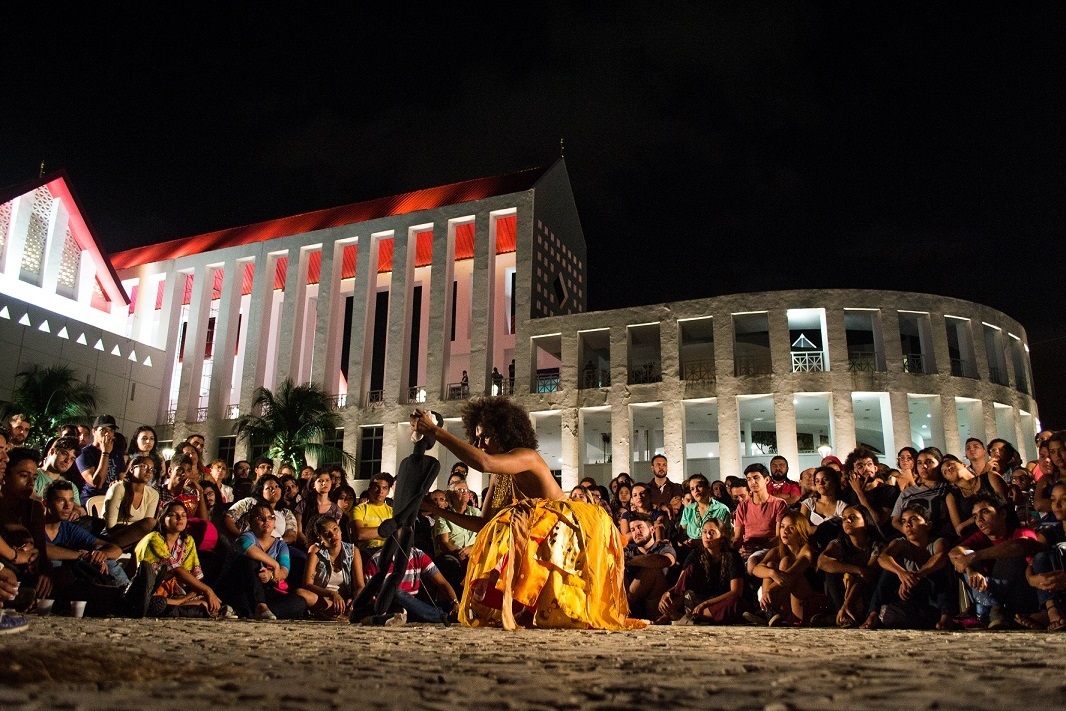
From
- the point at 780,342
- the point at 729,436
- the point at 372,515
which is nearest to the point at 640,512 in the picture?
the point at 372,515

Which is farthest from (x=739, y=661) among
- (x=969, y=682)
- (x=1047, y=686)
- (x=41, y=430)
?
(x=41, y=430)

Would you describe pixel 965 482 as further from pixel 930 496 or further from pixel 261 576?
pixel 261 576

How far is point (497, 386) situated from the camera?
1185 inches

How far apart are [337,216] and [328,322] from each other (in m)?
5.09

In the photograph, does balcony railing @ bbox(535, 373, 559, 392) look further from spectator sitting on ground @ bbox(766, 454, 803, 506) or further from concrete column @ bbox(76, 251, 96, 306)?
spectator sitting on ground @ bbox(766, 454, 803, 506)

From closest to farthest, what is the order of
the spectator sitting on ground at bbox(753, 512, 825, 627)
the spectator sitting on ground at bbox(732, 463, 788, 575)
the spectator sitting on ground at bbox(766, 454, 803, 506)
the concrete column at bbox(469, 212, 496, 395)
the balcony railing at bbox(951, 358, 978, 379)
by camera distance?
the spectator sitting on ground at bbox(753, 512, 825, 627), the spectator sitting on ground at bbox(732, 463, 788, 575), the spectator sitting on ground at bbox(766, 454, 803, 506), the balcony railing at bbox(951, 358, 978, 379), the concrete column at bbox(469, 212, 496, 395)

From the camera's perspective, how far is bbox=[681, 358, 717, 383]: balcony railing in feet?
90.5

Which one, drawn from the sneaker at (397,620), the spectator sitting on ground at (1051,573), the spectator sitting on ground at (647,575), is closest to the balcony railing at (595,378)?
the spectator sitting on ground at (647,575)

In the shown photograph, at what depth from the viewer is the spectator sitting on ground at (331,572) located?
825cm

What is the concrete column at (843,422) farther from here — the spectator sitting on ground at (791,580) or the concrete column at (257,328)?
the concrete column at (257,328)

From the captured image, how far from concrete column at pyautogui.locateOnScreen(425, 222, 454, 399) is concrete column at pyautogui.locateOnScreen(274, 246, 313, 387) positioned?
19.2 ft

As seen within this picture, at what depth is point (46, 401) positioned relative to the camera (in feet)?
87.4

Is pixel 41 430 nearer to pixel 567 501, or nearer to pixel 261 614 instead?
pixel 261 614

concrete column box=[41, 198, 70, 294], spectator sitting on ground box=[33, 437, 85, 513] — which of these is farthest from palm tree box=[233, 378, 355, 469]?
spectator sitting on ground box=[33, 437, 85, 513]
